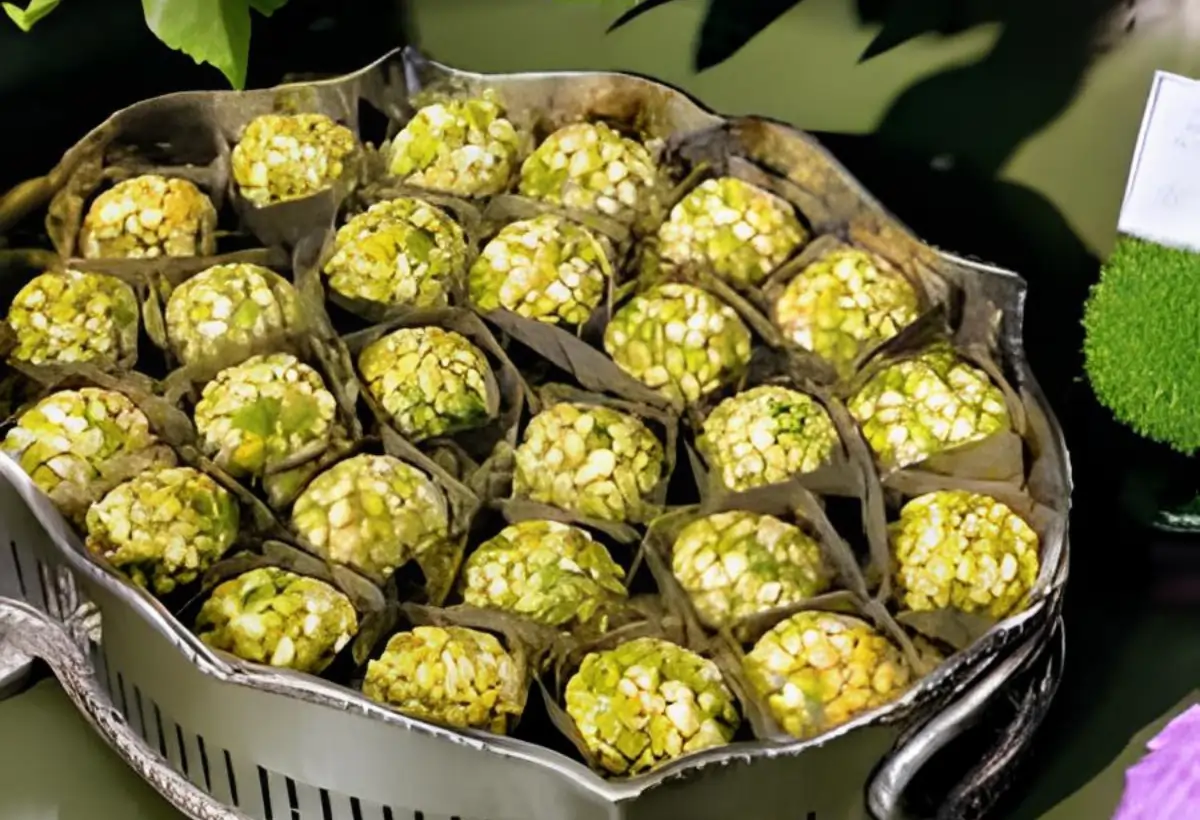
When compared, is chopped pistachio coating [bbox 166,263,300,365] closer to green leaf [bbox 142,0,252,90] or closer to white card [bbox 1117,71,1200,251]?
green leaf [bbox 142,0,252,90]

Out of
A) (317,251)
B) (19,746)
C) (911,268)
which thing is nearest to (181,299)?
(317,251)

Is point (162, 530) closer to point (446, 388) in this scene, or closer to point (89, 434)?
point (89, 434)

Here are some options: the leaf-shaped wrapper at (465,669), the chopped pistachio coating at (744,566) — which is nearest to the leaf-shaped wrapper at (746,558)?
the chopped pistachio coating at (744,566)

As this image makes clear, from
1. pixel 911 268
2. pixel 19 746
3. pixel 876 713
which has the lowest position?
pixel 19 746

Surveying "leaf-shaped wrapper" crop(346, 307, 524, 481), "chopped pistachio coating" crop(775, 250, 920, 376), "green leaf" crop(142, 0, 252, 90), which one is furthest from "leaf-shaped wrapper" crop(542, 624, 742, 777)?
"green leaf" crop(142, 0, 252, 90)

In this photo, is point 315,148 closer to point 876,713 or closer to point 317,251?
point 317,251

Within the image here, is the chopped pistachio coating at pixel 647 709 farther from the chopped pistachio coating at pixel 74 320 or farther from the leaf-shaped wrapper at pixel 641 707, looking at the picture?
the chopped pistachio coating at pixel 74 320
